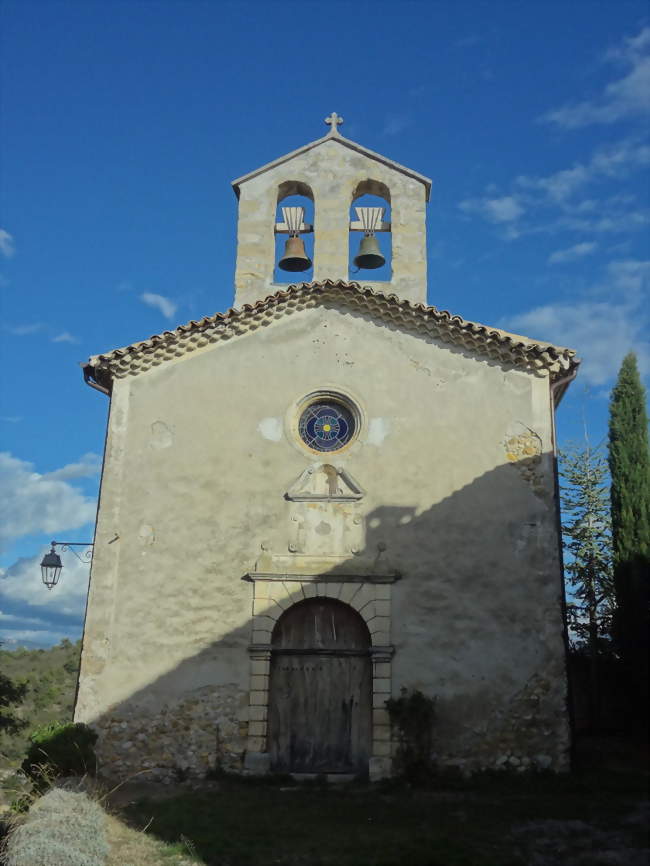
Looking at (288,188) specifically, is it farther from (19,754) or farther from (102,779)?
(19,754)

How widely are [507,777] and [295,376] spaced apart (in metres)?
6.47

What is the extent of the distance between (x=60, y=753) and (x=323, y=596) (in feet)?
13.0

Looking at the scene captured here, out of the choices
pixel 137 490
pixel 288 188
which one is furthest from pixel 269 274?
pixel 137 490

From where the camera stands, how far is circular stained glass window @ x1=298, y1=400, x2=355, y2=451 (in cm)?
1240

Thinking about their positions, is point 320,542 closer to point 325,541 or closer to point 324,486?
point 325,541

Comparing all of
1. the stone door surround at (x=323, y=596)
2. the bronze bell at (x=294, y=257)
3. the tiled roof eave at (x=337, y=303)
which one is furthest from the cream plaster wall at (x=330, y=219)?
the stone door surround at (x=323, y=596)

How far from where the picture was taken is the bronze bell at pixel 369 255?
1358cm

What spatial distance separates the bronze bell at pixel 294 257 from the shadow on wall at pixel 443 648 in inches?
179

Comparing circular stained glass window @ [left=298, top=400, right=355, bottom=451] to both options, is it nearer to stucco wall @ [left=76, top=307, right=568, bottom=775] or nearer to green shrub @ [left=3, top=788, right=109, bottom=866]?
stucco wall @ [left=76, top=307, right=568, bottom=775]

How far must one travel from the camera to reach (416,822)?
845cm

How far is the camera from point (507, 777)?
413 inches

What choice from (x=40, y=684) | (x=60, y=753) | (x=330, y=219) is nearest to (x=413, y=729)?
(x=60, y=753)

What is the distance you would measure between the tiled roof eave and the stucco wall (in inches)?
7.5

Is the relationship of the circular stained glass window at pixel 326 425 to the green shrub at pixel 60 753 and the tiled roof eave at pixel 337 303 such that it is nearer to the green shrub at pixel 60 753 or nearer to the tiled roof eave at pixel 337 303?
the tiled roof eave at pixel 337 303
